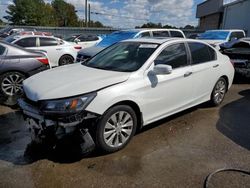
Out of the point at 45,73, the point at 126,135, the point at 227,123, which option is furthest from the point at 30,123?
the point at 227,123

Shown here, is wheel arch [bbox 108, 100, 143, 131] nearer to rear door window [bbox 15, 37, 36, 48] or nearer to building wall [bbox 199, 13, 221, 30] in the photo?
rear door window [bbox 15, 37, 36, 48]

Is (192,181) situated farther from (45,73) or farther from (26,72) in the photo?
(26,72)

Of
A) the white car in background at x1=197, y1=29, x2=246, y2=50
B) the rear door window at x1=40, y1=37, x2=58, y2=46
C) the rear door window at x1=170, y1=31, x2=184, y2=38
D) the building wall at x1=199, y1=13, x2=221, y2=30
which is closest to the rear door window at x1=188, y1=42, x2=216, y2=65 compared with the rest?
Result: the rear door window at x1=170, y1=31, x2=184, y2=38

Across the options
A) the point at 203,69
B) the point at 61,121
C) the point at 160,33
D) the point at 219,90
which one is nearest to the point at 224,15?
the point at 160,33

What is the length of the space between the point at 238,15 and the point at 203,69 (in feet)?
69.9

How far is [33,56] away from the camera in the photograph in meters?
5.94

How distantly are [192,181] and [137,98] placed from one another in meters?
1.32

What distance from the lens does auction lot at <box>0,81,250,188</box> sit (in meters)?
2.91

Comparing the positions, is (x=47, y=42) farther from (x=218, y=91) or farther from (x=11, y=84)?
(x=218, y=91)

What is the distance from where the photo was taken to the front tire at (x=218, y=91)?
5.25 m

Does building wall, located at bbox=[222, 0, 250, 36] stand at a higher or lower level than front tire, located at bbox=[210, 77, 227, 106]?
higher

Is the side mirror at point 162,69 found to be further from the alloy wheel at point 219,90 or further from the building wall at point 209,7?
the building wall at point 209,7

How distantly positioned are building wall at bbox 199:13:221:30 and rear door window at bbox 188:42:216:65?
27.2m

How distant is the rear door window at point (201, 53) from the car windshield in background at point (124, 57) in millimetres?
902
